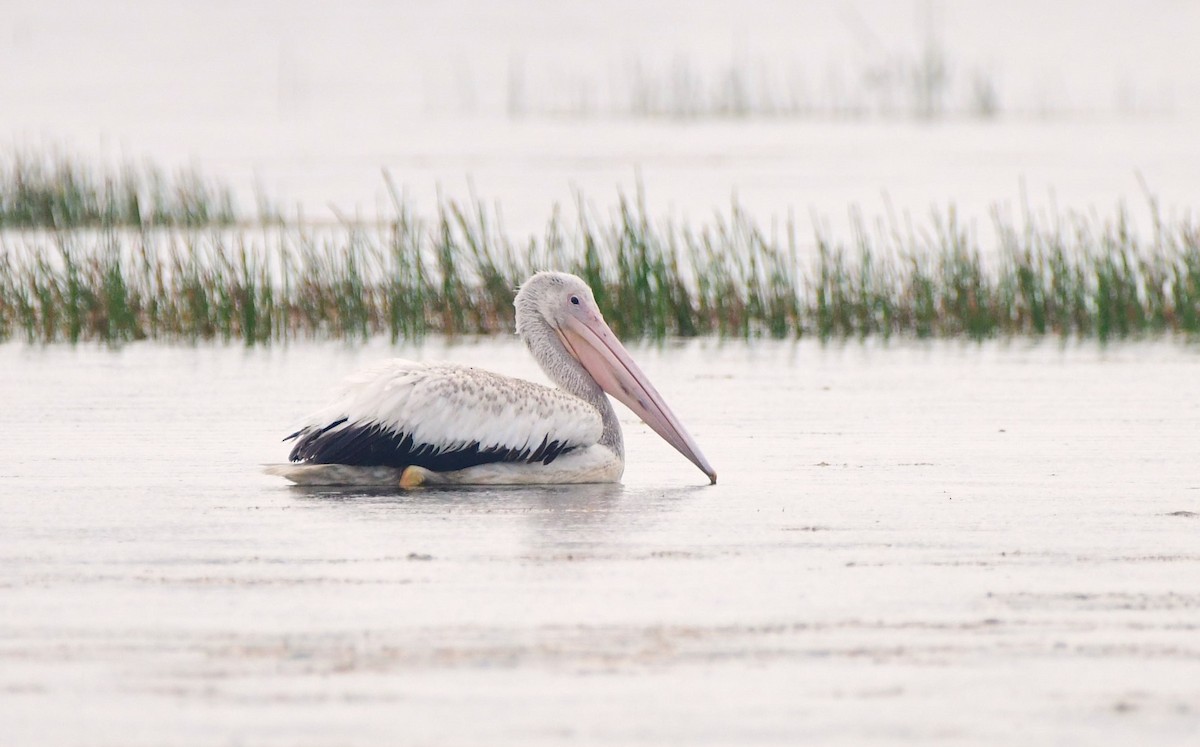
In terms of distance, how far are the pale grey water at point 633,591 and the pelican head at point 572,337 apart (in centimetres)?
41

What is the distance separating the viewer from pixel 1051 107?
69000 millimetres

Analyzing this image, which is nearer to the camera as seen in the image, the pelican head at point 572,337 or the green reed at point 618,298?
the pelican head at point 572,337

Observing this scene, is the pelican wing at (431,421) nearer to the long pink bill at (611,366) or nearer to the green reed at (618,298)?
the long pink bill at (611,366)

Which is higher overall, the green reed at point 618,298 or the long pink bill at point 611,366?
the long pink bill at point 611,366

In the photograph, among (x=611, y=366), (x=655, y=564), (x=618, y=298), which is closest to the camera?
(x=655, y=564)

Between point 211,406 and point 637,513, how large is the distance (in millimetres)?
4053

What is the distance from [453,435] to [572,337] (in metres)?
1.17

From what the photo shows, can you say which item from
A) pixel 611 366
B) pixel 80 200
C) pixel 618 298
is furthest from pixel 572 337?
pixel 80 200

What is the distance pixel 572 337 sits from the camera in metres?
8.79

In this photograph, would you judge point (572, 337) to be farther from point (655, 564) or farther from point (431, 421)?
point (655, 564)

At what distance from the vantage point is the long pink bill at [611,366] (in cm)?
859

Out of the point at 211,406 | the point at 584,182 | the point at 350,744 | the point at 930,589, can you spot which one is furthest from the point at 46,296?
the point at 584,182

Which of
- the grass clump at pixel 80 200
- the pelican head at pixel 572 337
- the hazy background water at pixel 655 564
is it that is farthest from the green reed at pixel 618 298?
the grass clump at pixel 80 200

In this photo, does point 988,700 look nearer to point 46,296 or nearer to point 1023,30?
point 46,296
